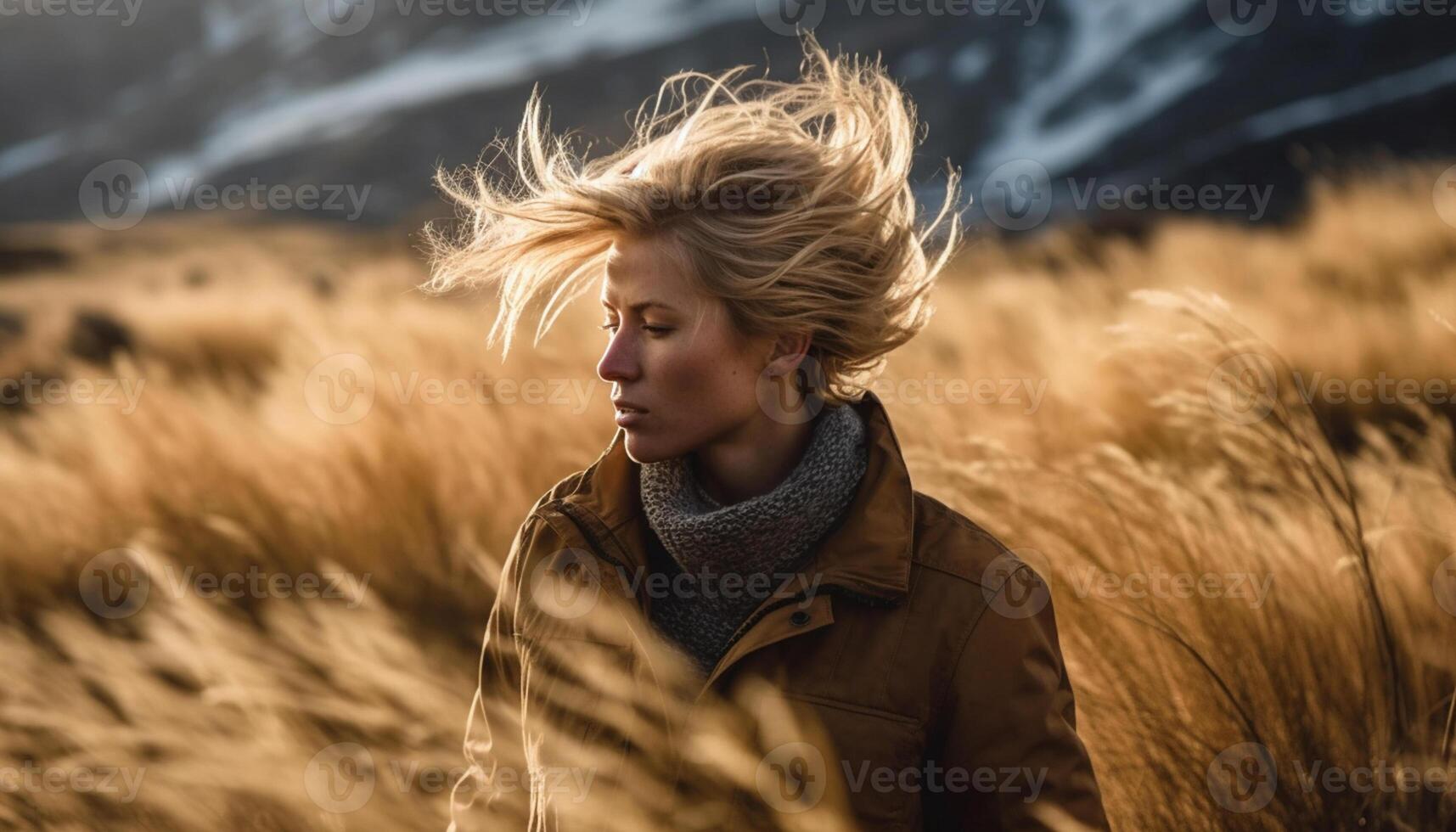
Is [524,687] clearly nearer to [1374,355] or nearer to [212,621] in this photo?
[212,621]

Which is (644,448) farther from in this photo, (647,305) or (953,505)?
(953,505)

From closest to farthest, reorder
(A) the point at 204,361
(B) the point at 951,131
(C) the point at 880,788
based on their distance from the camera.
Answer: (C) the point at 880,788 < (A) the point at 204,361 < (B) the point at 951,131

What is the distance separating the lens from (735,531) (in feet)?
5.10

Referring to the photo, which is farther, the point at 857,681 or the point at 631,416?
the point at 631,416

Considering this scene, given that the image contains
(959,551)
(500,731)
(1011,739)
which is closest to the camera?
(1011,739)

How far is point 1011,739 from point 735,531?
462 millimetres

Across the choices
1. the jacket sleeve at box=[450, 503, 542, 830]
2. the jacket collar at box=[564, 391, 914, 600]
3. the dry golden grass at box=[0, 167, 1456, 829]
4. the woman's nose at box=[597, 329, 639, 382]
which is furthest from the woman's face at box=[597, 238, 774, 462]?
the dry golden grass at box=[0, 167, 1456, 829]

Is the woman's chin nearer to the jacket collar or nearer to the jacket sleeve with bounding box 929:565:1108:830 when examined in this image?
the jacket collar

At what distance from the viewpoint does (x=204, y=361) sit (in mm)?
6312

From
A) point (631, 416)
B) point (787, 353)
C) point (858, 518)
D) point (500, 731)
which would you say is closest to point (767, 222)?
point (787, 353)

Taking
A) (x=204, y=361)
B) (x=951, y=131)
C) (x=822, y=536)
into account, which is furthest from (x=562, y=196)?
(x=951, y=131)

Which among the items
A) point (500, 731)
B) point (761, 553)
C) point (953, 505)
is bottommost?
point (500, 731)

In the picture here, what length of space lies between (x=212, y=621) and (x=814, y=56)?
161 centimetres

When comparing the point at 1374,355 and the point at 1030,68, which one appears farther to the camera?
the point at 1030,68
